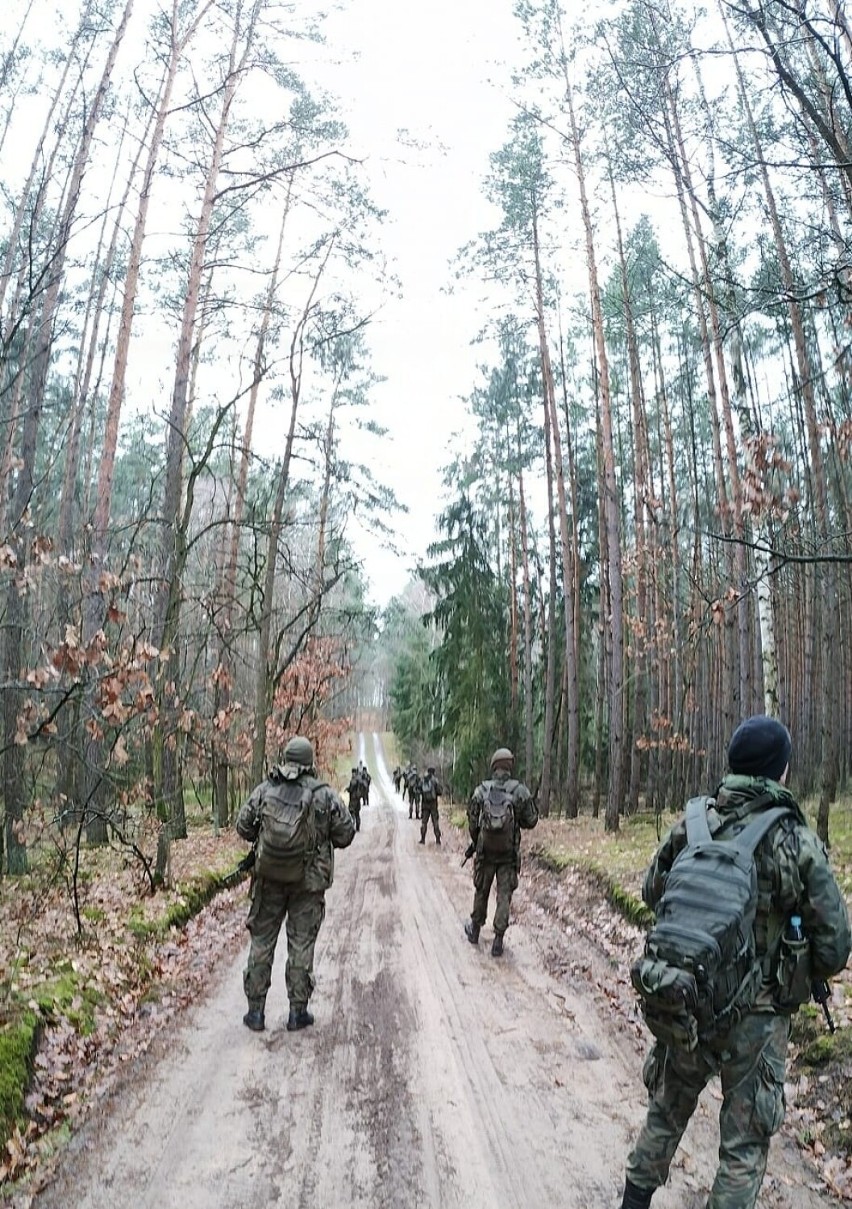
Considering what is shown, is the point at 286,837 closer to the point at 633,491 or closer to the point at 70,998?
the point at 70,998

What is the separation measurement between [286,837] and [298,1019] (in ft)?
4.27

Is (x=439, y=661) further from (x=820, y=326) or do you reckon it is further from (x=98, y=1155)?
(x=98, y=1155)

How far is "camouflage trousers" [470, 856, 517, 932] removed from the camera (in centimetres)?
768

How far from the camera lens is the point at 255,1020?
5395mm

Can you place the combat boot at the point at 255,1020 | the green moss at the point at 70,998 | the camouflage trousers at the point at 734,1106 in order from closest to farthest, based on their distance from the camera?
the camouflage trousers at the point at 734,1106 → the green moss at the point at 70,998 → the combat boot at the point at 255,1020

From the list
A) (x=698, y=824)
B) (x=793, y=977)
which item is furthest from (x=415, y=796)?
(x=793, y=977)

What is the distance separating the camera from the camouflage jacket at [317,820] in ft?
18.3

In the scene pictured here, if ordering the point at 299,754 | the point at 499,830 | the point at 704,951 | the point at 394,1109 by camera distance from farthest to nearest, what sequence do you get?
1. the point at 499,830
2. the point at 299,754
3. the point at 394,1109
4. the point at 704,951

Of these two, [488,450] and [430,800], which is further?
[488,450]

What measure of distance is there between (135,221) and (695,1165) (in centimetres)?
1139

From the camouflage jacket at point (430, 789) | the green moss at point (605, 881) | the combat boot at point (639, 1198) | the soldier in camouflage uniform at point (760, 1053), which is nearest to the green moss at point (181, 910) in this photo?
the green moss at point (605, 881)

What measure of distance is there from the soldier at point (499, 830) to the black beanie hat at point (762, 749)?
4.64 metres

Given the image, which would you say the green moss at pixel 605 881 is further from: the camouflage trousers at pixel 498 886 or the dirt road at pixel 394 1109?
the dirt road at pixel 394 1109

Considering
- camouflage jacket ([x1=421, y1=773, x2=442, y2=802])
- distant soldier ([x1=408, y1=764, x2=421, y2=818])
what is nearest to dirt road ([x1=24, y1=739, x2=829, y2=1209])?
camouflage jacket ([x1=421, y1=773, x2=442, y2=802])
